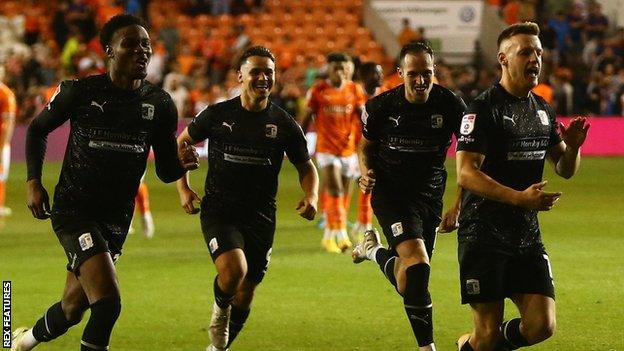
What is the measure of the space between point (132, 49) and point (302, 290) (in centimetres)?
470

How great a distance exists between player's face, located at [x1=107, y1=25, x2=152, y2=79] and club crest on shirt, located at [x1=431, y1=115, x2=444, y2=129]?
240cm

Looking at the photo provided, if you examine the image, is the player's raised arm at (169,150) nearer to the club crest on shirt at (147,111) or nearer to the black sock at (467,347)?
the club crest on shirt at (147,111)

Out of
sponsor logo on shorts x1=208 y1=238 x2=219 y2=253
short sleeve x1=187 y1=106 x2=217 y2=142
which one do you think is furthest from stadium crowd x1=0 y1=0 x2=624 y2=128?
sponsor logo on shorts x1=208 y1=238 x2=219 y2=253

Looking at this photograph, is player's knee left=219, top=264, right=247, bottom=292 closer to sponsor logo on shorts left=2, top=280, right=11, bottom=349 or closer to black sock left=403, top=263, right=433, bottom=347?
black sock left=403, top=263, right=433, bottom=347

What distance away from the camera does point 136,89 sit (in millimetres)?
7984

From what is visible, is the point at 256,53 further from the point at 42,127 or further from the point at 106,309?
the point at 106,309

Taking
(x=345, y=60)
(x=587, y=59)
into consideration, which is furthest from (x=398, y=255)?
(x=587, y=59)

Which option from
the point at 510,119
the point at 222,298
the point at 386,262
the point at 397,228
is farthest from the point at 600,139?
the point at 510,119

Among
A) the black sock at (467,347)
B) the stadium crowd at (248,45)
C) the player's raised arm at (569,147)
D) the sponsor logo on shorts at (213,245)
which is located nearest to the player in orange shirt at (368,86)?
the sponsor logo on shorts at (213,245)

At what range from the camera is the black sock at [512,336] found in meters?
7.49

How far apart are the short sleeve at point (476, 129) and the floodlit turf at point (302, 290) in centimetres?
237

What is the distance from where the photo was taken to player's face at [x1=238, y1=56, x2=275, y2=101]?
9.03m

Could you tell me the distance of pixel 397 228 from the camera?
914 centimetres

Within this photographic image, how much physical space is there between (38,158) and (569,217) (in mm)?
11251
